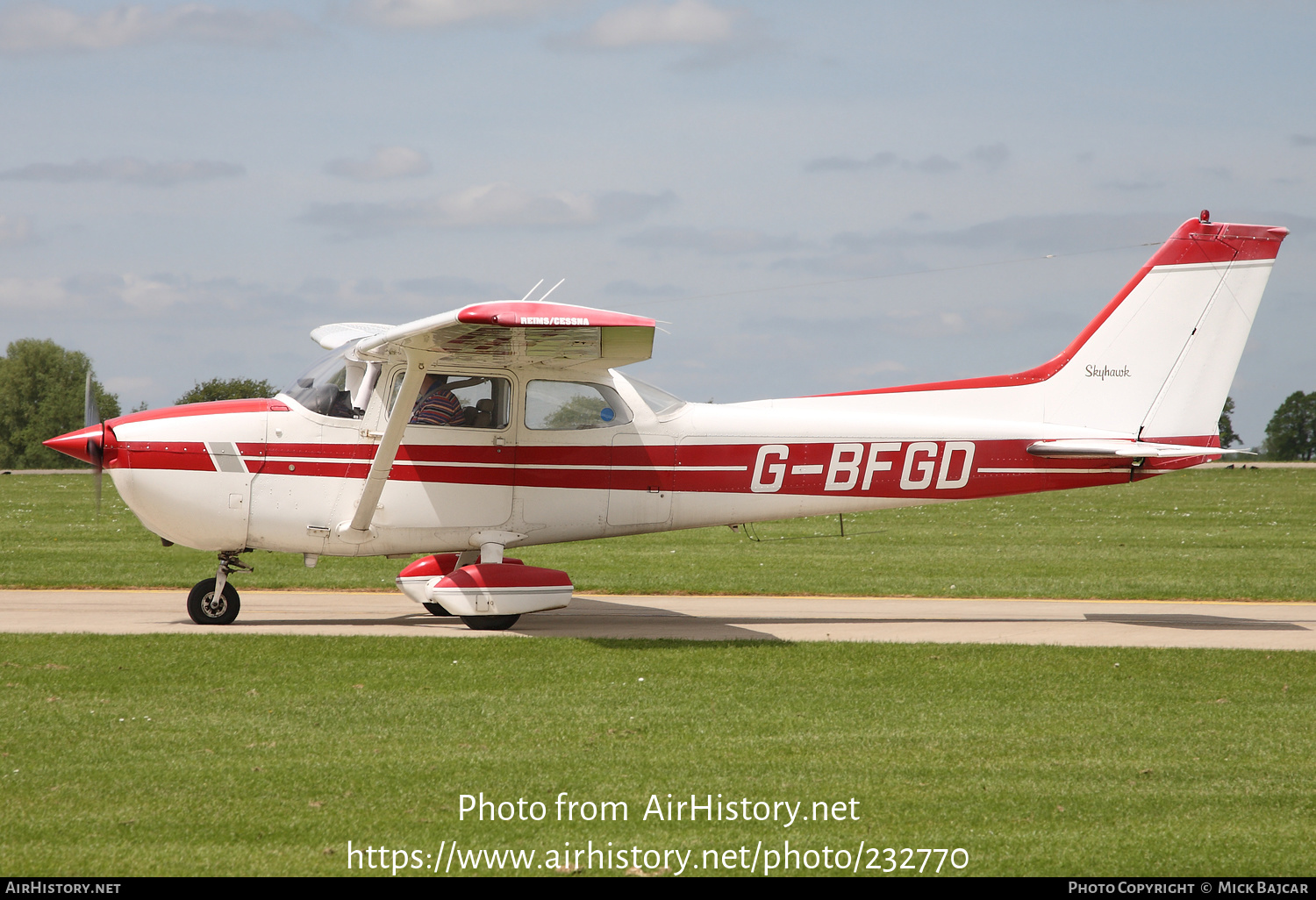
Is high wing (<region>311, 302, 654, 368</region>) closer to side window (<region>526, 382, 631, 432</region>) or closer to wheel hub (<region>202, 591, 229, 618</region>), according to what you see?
side window (<region>526, 382, 631, 432</region>)

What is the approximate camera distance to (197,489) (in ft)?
34.8

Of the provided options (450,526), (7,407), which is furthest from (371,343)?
(7,407)

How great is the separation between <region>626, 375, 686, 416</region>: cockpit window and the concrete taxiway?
2272 millimetres

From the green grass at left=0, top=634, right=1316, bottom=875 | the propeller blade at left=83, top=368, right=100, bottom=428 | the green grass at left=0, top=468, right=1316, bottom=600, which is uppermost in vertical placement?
the propeller blade at left=83, top=368, right=100, bottom=428

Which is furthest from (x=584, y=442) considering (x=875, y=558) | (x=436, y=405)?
(x=875, y=558)

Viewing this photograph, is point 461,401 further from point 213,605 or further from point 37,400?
point 37,400

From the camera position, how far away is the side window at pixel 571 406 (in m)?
11.3

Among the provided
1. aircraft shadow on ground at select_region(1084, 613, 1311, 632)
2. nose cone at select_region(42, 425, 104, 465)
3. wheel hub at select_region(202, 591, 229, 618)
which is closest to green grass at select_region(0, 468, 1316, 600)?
aircraft shadow on ground at select_region(1084, 613, 1311, 632)

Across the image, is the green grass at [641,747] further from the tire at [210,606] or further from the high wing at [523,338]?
the high wing at [523,338]

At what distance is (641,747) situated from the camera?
679cm

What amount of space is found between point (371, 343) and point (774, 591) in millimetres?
6776

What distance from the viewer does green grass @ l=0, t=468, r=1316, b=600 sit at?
1517 centimetres

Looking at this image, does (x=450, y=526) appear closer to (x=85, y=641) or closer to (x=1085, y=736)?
(x=85, y=641)
